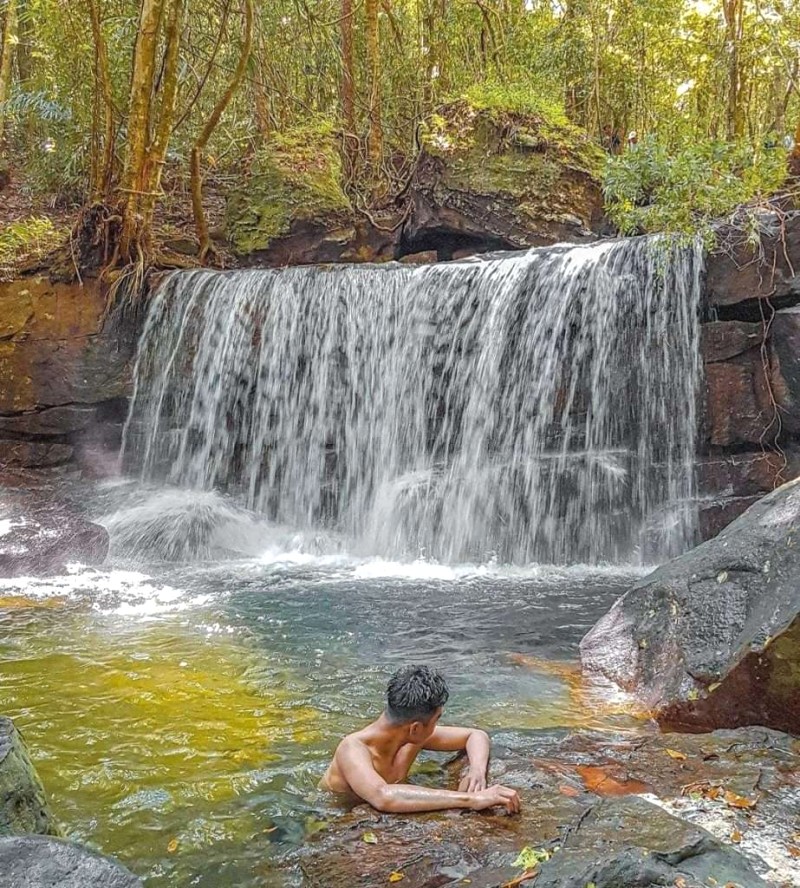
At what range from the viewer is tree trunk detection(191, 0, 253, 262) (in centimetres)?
1103

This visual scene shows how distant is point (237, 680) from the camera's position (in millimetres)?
4977

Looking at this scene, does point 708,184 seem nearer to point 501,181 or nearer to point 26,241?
point 501,181

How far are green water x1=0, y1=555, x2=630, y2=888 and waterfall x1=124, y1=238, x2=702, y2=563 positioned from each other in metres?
0.98

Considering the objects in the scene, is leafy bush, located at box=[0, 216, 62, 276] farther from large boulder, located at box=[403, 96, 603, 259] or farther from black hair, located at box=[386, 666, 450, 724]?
black hair, located at box=[386, 666, 450, 724]

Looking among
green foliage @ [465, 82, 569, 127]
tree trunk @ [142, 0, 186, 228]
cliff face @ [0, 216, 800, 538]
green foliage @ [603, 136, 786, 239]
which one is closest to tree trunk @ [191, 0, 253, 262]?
tree trunk @ [142, 0, 186, 228]

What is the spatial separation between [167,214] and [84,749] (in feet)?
40.3

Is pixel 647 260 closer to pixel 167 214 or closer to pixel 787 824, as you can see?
pixel 787 824

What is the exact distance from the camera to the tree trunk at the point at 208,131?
11031 millimetres

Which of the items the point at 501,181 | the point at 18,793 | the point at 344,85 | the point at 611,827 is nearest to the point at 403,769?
the point at 611,827

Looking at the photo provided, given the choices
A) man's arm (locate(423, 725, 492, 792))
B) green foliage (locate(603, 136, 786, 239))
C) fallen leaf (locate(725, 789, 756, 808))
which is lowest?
man's arm (locate(423, 725, 492, 792))

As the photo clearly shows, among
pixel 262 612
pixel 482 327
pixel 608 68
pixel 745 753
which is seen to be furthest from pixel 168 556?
pixel 608 68

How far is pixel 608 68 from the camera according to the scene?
18.0m

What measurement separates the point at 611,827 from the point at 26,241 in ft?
35.9

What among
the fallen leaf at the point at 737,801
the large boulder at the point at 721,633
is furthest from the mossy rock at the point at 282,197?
the fallen leaf at the point at 737,801
